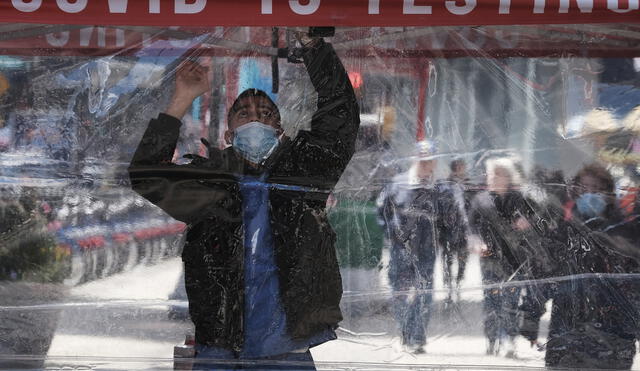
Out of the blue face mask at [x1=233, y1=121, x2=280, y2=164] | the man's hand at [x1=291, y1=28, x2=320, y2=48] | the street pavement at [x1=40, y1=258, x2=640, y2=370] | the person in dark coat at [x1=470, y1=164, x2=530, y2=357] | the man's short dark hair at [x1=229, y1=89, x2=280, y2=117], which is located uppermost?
the man's hand at [x1=291, y1=28, x2=320, y2=48]

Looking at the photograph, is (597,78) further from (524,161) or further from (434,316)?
(434,316)

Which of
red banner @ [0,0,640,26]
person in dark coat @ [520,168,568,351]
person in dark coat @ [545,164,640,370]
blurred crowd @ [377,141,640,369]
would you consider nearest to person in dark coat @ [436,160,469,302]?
blurred crowd @ [377,141,640,369]

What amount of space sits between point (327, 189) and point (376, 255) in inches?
10.0

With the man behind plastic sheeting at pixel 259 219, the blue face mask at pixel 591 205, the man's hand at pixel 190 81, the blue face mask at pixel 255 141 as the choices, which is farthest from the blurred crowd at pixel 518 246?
the man's hand at pixel 190 81

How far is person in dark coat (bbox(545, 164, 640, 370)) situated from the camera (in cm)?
214

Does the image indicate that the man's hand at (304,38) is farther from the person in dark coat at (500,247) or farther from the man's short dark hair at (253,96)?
the person in dark coat at (500,247)

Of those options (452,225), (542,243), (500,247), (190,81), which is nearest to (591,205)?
(542,243)

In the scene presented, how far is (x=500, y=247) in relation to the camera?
7.05 feet

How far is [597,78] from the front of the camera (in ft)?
7.02

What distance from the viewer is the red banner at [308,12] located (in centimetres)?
182

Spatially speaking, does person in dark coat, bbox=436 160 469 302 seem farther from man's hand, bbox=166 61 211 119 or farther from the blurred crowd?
man's hand, bbox=166 61 211 119

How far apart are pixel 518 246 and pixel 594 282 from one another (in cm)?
25

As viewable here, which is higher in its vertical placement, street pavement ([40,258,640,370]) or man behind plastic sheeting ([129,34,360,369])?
man behind plastic sheeting ([129,34,360,369])

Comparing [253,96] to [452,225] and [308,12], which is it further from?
[452,225]
